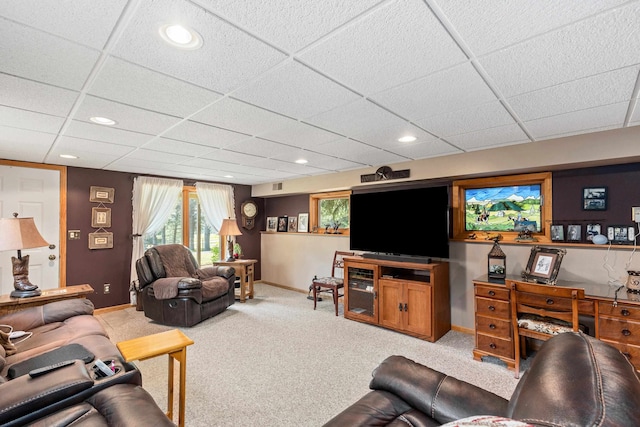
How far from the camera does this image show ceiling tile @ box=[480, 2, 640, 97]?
49.2 inches

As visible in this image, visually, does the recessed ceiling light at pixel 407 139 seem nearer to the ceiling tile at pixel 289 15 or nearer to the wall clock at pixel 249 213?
the ceiling tile at pixel 289 15

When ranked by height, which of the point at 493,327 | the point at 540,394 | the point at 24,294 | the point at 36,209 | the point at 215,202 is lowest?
the point at 493,327

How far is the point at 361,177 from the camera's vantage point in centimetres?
466

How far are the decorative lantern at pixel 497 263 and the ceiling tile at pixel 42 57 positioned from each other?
12.5ft

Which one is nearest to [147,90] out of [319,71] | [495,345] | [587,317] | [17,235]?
[319,71]

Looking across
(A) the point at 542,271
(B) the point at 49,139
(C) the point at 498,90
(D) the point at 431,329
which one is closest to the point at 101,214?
(B) the point at 49,139

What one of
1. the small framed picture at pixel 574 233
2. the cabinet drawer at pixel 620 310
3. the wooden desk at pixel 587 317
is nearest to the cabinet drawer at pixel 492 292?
the wooden desk at pixel 587 317

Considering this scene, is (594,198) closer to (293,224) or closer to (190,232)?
(293,224)

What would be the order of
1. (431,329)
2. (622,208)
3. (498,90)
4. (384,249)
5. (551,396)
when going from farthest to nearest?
(384,249)
(431,329)
(622,208)
(498,90)
(551,396)

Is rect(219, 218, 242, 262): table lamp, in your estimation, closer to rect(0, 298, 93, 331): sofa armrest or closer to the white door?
the white door

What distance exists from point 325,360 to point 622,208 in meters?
3.35

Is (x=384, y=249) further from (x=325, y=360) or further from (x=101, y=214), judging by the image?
(x=101, y=214)

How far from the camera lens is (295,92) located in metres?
1.91

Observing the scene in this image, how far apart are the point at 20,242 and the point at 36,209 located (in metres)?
1.97
